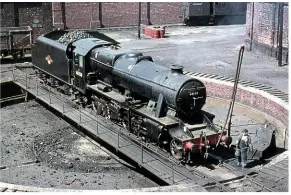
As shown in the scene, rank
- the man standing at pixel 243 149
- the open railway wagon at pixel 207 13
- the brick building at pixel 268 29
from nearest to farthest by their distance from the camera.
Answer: the man standing at pixel 243 149, the brick building at pixel 268 29, the open railway wagon at pixel 207 13

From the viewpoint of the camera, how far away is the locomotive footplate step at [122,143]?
11.8m

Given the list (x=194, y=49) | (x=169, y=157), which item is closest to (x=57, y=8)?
(x=194, y=49)

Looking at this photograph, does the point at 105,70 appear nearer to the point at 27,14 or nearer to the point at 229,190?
the point at 229,190

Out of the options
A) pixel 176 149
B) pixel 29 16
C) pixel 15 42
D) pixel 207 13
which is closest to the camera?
pixel 176 149

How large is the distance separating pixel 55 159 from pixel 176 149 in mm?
3932

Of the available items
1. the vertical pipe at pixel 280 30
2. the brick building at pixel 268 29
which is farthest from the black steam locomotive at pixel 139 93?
the brick building at pixel 268 29

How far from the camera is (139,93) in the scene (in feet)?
48.6

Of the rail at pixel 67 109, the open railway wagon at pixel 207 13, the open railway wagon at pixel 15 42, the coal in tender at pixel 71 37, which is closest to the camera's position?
the rail at pixel 67 109

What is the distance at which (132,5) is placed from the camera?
1448 inches

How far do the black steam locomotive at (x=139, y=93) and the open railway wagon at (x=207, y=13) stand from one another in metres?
20.0

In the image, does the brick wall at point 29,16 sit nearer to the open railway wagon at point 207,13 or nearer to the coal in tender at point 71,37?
the coal in tender at point 71,37

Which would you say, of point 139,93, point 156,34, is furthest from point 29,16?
point 139,93

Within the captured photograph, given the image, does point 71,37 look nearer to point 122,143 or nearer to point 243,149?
point 122,143

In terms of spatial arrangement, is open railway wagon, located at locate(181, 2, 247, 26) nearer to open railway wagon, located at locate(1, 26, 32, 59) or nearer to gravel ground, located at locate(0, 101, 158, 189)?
open railway wagon, located at locate(1, 26, 32, 59)
